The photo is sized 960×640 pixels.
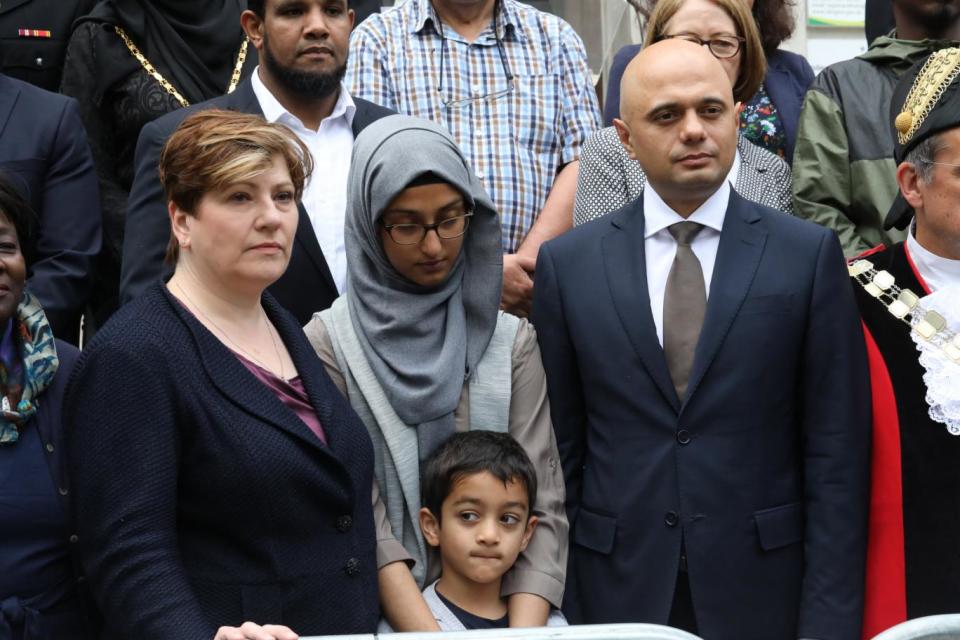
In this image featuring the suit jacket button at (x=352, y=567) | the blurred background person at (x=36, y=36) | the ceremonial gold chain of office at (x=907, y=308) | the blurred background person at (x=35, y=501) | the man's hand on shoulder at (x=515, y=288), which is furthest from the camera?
the blurred background person at (x=36, y=36)

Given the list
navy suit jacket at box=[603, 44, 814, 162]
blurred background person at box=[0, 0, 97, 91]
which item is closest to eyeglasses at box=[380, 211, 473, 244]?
navy suit jacket at box=[603, 44, 814, 162]

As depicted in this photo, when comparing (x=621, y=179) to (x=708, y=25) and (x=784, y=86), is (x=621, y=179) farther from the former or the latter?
(x=784, y=86)

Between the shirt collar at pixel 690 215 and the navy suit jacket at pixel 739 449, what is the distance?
0.13 feet

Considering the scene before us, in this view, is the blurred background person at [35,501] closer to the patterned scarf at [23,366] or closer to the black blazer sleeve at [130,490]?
the patterned scarf at [23,366]

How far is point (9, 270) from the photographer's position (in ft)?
12.3

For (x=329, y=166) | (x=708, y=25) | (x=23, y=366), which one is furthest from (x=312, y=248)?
(x=708, y=25)

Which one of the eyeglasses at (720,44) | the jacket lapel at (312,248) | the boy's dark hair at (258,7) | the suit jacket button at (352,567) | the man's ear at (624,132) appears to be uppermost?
the boy's dark hair at (258,7)

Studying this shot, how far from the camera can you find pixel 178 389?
3.19m

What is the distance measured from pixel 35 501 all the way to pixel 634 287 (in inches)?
60.1

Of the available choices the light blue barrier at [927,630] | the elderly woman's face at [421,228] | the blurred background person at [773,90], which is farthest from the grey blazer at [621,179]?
the light blue barrier at [927,630]

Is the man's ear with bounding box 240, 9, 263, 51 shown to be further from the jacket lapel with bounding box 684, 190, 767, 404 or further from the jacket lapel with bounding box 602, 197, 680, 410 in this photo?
the jacket lapel with bounding box 684, 190, 767, 404

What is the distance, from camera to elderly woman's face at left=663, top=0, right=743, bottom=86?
477 cm

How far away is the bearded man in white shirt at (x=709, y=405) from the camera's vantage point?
3.68 metres

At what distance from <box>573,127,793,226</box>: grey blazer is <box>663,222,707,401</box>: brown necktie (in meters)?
0.78
